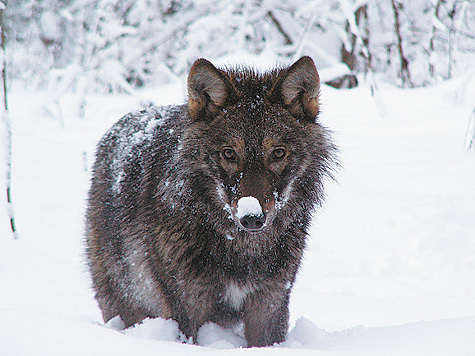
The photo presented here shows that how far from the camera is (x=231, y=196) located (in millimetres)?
2557

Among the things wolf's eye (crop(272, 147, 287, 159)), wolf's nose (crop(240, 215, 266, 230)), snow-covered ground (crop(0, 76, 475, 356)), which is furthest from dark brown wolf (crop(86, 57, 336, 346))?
snow-covered ground (crop(0, 76, 475, 356))

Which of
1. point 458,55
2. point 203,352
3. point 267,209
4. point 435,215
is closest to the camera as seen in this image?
point 203,352

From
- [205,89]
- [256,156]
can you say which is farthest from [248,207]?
[205,89]

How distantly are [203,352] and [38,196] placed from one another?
466 centimetres

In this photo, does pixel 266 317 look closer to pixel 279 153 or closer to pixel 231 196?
pixel 231 196

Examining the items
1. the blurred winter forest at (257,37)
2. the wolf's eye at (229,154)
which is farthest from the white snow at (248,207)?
the blurred winter forest at (257,37)

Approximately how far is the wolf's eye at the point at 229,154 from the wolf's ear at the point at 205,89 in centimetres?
29

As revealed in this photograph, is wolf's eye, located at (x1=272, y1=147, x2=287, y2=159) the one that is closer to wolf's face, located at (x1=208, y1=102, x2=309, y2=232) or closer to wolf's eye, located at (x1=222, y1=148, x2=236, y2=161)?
wolf's face, located at (x1=208, y1=102, x2=309, y2=232)

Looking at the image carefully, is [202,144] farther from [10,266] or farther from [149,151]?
[10,266]

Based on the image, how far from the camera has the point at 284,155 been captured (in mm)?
2678

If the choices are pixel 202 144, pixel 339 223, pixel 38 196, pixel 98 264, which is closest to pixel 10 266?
pixel 98 264

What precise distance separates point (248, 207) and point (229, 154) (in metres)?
0.40

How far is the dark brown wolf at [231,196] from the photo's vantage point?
2643 mm

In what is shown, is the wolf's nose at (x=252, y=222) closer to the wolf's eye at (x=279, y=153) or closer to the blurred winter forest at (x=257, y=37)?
the wolf's eye at (x=279, y=153)
